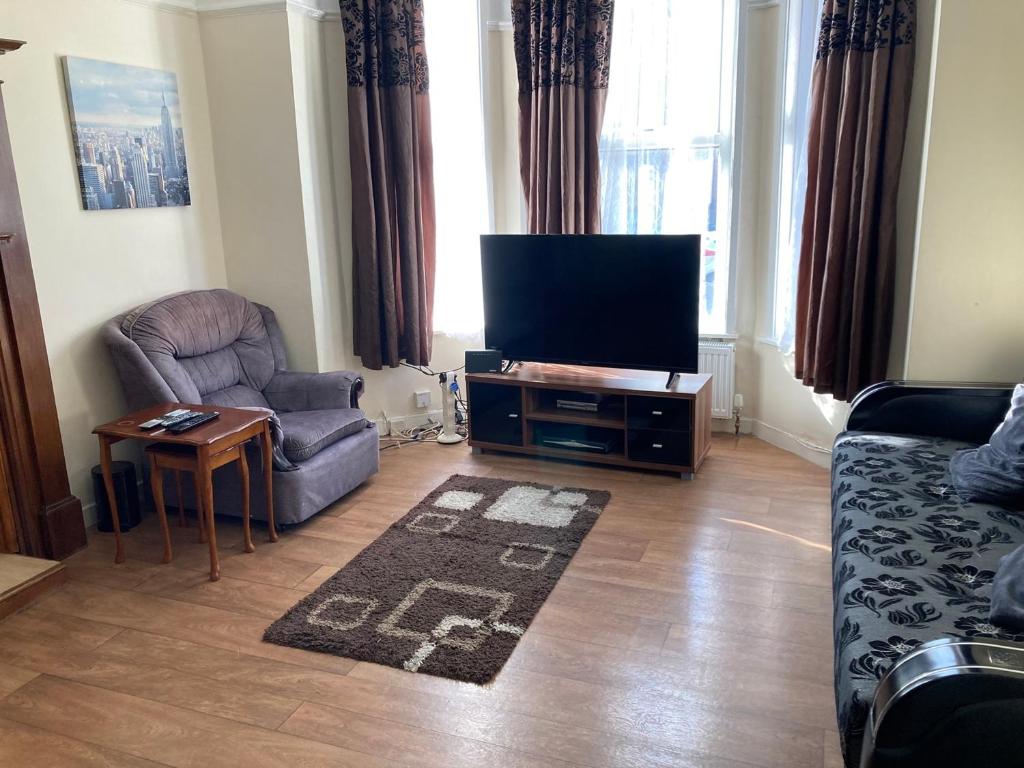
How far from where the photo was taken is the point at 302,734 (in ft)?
7.57

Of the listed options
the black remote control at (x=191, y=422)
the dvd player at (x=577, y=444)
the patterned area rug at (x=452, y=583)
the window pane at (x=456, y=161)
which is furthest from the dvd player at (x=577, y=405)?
the black remote control at (x=191, y=422)

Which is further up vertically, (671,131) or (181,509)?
(671,131)

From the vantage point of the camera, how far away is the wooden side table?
3092 mm

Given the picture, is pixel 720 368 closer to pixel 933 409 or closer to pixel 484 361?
pixel 484 361

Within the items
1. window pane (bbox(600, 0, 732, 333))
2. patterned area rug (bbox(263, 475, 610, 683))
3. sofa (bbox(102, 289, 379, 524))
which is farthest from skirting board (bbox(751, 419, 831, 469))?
sofa (bbox(102, 289, 379, 524))

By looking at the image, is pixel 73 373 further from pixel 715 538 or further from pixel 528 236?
pixel 715 538

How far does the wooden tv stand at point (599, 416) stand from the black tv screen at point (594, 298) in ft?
0.42

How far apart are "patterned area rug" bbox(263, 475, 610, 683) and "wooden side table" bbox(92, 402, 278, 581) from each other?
54cm

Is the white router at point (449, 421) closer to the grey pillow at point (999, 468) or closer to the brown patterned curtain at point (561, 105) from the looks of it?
the brown patterned curtain at point (561, 105)

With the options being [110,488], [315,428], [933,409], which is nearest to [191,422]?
[110,488]

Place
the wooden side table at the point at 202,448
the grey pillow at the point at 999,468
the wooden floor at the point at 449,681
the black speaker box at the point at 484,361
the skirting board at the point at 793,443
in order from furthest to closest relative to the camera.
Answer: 1. the black speaker box at the point at 484,361
2. the skirting board at the point at 793,443
3. the wooden side table at the point at 202,448
4. the grey pillow at the point at 999,468
5. the wooden floor at the point at 449,681

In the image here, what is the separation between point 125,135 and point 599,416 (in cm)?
265

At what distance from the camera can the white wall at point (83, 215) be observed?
333 centimetres

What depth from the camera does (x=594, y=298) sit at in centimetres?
420
